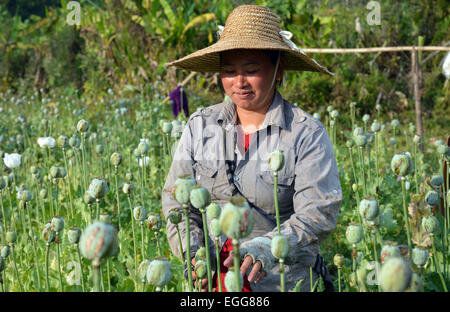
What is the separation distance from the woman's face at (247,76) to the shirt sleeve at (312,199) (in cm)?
24

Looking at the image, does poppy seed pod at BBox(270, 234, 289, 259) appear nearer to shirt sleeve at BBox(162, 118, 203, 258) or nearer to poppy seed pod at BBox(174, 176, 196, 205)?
poppy seed pod at BBox(174, 176, 196, 205)

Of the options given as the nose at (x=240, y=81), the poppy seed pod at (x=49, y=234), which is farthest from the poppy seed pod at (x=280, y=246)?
the nose at (x=240, y=81)

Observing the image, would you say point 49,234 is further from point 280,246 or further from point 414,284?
point 414,284

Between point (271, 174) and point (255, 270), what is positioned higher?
point (271, 174)

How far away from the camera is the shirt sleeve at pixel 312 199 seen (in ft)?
5.06

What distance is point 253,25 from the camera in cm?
181

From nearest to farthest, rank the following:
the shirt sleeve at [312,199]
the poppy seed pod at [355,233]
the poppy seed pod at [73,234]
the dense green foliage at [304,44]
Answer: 1. the poppy seed pod at [355,233]
2. the poppy seed pod at [73,234]
3. the shirt sleeve at [312,199]
4. the dense green foliage at [304,44]

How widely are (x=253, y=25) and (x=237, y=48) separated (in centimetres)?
13

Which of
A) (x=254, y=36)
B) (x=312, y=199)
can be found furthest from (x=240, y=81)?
(x=312, y=199)

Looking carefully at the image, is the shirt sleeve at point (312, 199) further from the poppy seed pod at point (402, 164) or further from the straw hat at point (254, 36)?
the poppy seed pod at point (402, 164)

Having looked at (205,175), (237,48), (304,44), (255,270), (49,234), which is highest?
(304,44)
